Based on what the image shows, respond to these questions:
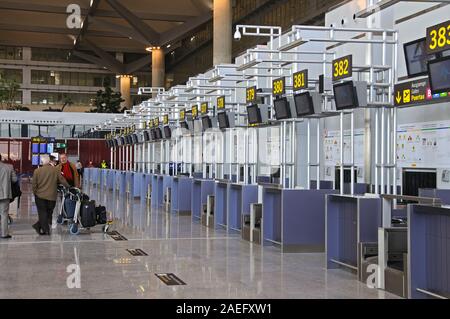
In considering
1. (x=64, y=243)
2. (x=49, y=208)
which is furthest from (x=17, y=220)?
(x=64, y=243)

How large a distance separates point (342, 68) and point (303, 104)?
133cm

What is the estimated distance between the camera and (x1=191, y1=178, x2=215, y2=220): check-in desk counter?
1564 cm

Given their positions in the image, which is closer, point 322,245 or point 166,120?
point 322,245

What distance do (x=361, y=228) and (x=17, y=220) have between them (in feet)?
32.2

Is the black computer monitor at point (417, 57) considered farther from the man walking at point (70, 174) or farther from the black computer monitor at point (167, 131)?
the black computer monitor at point (167, 131)

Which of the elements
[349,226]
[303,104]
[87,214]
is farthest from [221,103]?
[349,226]

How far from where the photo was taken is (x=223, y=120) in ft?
48.5

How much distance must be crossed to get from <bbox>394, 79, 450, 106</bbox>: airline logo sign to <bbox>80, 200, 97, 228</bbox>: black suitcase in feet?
21.0

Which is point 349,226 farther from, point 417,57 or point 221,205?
point 221,205

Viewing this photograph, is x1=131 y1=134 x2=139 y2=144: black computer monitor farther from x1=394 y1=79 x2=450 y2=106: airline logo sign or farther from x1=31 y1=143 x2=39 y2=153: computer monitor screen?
x1=394 y1=79 x2=450 y2=106: airline logo sign

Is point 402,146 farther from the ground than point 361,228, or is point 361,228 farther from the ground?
point 402,146

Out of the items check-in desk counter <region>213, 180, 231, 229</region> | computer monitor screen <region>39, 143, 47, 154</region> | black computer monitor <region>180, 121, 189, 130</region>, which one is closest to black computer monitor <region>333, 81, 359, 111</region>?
check-in desk counter <region>213, 180, 231, 229</region>

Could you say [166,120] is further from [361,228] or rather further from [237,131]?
[361,228]

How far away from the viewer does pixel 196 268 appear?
8617mm
